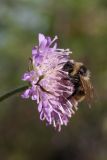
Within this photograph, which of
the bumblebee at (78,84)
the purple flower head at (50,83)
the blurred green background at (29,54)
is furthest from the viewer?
the blurred green background at (29,54)

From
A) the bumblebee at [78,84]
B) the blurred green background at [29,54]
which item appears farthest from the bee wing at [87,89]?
the blurred green background at [29,54]

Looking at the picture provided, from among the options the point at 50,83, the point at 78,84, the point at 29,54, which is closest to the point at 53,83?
the point at 50,83

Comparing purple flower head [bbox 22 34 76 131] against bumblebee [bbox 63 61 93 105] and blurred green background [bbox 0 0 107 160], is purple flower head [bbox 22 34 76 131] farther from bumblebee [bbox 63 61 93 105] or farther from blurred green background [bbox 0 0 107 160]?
blurred green background [bbox 0 0 107 160]

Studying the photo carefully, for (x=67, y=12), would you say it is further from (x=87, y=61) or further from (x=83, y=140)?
(x=83, y=140)

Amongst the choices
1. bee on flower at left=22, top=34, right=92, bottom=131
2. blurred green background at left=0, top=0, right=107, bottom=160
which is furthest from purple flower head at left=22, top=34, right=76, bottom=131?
blurred green background at left=0, top=0, right=107, bottom=160

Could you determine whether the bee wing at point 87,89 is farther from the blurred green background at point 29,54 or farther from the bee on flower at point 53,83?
the blurred green background at point 29,54
